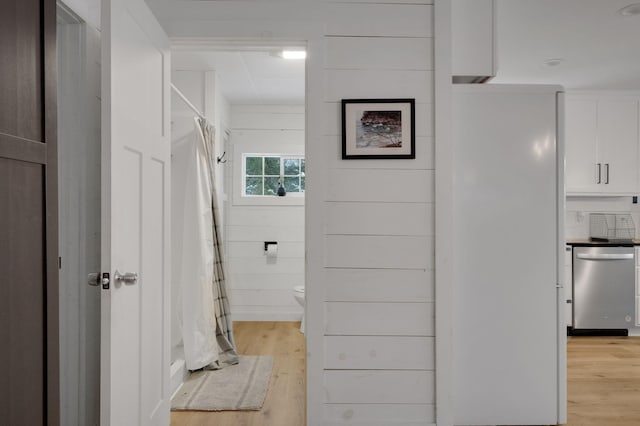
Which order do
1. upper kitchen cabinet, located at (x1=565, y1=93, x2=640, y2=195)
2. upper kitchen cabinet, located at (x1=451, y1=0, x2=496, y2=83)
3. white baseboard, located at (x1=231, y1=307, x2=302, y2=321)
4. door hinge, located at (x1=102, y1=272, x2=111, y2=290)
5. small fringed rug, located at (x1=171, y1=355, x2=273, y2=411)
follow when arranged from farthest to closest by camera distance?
1. white baseboard, located at (x1=231, y1=307, x2=302, y2=321)
2. upper kitchen cabinet, located at (x1=565, y1=93, x2=640, y2=195)
3. small fringed rug, located at (x1=171, y1=355, x2=273, y2=411)
4. upper kitchen cabinet, located at (x1=451, y1=0, x2=496, y2=83)
5. door hinge, located at (x1=102, y1=272, x2=111, y2=290)

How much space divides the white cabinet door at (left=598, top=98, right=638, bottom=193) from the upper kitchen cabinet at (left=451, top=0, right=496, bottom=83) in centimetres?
308

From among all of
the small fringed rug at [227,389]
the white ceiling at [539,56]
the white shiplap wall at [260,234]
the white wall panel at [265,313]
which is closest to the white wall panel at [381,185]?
the white ceiling at [539,56]

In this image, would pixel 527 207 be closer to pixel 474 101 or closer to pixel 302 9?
pixel 474 101

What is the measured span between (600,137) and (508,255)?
3213mm

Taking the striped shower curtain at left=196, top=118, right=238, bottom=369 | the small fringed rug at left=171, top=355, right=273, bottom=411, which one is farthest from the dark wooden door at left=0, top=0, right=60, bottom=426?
the striped shower curtain at left=196, top=118, right=238, bottom=369

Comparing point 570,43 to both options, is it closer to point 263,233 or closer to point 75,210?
point 263,233

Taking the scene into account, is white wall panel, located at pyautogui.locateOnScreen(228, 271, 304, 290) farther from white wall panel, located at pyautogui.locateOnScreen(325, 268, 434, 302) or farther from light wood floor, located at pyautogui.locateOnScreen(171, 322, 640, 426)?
white wall panel, located at pyautogui.locateOnScreen(325, 268, 434, 302)

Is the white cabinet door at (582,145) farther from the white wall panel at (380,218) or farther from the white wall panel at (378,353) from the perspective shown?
the white wall panel at (378,353)

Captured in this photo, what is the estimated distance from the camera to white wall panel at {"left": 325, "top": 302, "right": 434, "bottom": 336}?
2.29m

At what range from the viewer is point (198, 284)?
10.9 feet

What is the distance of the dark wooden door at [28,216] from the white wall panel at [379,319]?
4.49 ft

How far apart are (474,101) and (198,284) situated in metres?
2.22

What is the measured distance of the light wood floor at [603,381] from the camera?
265 centimetres

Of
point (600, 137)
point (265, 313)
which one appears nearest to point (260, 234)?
point (265, 313)
